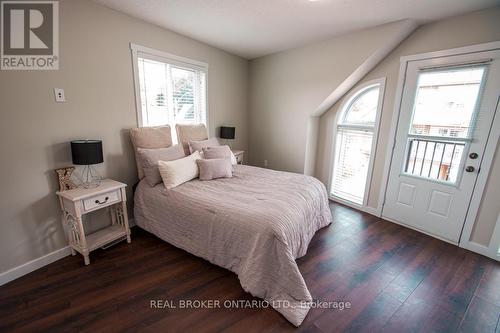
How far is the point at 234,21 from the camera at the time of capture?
2.54m

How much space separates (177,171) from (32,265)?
5.09ft

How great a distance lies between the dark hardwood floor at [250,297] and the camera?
60.2 inches

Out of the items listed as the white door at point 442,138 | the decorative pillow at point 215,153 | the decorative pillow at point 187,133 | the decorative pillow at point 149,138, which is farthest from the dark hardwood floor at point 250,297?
the decorative pillow at point 187,133

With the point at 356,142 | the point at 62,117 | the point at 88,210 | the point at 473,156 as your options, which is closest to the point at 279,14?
the point at 356,142

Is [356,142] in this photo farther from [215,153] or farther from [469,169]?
[215,153]

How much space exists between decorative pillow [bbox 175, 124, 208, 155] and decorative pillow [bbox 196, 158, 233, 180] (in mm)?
532

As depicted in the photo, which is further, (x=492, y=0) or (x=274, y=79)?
(x=274, y=79)

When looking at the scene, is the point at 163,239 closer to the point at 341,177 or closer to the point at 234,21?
the point at 234,21

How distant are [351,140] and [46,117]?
150 inches

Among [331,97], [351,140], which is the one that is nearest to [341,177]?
[351,140]

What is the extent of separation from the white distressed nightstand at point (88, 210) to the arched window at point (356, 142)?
322cm

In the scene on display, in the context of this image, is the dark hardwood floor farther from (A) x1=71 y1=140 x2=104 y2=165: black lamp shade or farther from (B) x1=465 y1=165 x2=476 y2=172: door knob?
(A) x1=71 y1=140 x2=104 y2=165: black lamp shade

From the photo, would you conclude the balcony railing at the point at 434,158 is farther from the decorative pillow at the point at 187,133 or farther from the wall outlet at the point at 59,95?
the wall outlet at the point at 59,95

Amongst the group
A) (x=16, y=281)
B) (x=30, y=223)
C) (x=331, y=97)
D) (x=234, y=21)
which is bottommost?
(x=16, y=281)
